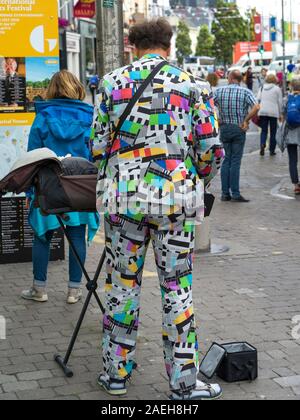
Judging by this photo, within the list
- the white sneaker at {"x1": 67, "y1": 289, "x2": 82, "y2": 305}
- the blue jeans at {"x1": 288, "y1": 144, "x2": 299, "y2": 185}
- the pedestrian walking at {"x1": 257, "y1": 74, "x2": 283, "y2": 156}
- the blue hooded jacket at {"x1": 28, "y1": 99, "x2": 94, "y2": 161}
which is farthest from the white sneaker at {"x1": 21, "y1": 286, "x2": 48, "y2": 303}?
the pedestrian walking at {"x1": 257, "y1": 74, "x2": 283, "y2": 156}

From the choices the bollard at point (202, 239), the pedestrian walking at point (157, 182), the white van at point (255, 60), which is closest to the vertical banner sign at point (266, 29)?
the white van at point (255, 60)

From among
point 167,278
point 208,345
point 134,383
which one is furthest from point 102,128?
point 208,345

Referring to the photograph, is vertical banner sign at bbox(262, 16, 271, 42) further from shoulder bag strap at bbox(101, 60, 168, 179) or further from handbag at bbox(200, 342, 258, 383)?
shoulder bag strap at bbox(101, 60, 168, 179)

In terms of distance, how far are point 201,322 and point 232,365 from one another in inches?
49.0

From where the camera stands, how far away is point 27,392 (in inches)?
186

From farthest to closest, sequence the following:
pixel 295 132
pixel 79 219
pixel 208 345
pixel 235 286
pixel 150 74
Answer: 1. pixel 295 132
2. pixel 235 286
3. pixel 79 219
4. pixel 208 345
5. pixel 150 74

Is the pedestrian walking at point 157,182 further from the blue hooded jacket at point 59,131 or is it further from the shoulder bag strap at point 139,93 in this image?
the blue hooded jacket at point 59,131

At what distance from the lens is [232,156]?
11859mm

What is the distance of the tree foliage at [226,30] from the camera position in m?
109

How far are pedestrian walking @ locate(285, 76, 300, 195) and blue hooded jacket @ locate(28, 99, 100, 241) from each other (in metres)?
6.02

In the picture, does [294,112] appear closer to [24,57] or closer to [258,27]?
[24,57]

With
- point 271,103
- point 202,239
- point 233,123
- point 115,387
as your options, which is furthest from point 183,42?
point 115,387

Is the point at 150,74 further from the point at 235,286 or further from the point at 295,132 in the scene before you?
the point at 295,132

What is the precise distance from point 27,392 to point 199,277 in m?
2.97
